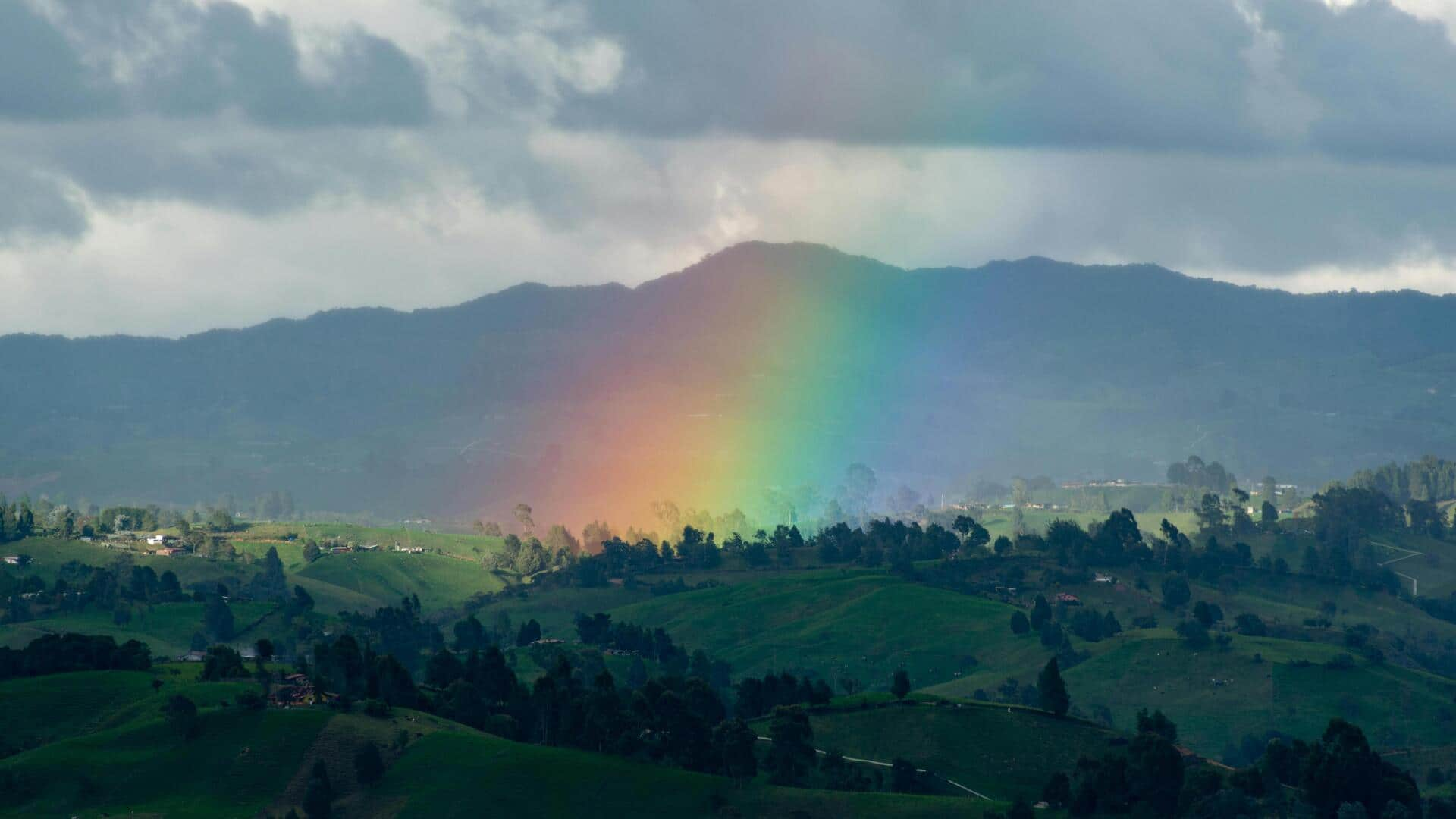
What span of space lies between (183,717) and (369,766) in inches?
871

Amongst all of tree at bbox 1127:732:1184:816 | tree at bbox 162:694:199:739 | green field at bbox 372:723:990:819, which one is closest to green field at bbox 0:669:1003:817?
green field at bbox 372:723:990:819

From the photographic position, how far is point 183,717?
196m

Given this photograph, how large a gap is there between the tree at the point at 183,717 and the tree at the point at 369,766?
18.3m

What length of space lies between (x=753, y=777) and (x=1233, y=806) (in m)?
49.3

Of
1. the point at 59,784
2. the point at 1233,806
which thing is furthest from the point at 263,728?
the point at 1233,806

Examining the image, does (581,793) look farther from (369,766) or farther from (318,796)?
(318,796)

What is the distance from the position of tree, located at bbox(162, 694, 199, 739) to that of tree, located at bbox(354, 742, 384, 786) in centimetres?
1831

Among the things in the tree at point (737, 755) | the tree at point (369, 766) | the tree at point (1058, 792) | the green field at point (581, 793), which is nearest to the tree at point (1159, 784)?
the tree at point (1058, 792)

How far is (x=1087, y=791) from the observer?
→ 7643 inches

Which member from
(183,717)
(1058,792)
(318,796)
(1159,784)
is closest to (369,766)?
(318,796)

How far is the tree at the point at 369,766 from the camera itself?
188 meters

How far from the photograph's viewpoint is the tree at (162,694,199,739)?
642 ft

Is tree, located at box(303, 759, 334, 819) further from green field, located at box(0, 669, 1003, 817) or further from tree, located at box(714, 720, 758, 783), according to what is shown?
→ tree, located at box(714, 720, 758, 783)

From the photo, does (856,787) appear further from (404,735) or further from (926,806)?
(404,735)
